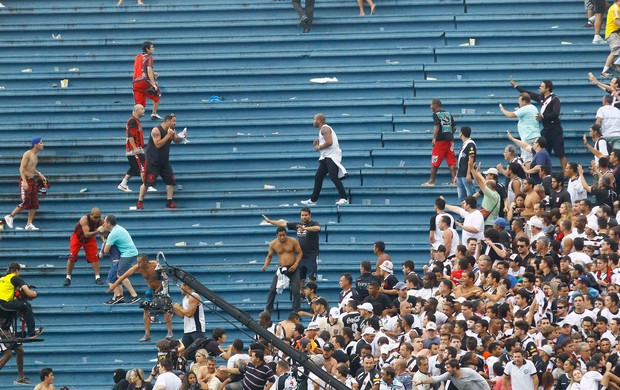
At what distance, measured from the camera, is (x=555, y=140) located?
76.3 ft

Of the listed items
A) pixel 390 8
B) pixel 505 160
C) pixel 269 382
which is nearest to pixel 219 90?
pixel 390 8

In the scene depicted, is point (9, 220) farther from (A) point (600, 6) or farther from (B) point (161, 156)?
(A) point (600, 6)

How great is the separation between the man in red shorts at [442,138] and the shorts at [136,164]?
4937 millimetres

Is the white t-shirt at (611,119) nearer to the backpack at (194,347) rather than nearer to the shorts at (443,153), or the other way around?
the shorts at (443,153)

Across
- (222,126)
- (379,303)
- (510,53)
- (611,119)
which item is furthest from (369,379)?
(510,53)

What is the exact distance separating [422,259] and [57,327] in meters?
5.87

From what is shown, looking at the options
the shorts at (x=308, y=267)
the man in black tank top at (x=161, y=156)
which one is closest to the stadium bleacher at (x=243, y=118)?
the man in black tank top at (x=161, y=156)

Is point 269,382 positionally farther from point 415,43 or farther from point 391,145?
point 415,43

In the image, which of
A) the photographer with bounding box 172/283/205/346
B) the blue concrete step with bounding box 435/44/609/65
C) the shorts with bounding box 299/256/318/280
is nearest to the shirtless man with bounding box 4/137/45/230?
the photographer with bounding box 172/283/205/346

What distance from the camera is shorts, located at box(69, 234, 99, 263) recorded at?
23078 millimetres

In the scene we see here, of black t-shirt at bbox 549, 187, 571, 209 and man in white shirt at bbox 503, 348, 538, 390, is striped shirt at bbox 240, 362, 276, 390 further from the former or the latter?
black t-shirt at bbox 549, 187, 571, 209

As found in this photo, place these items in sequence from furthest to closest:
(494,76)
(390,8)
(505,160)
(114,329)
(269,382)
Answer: (390,8), (494,76), (505,160), (114,329), (269,382)

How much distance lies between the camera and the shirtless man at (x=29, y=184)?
78.5 feet

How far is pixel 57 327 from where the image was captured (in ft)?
74.4
